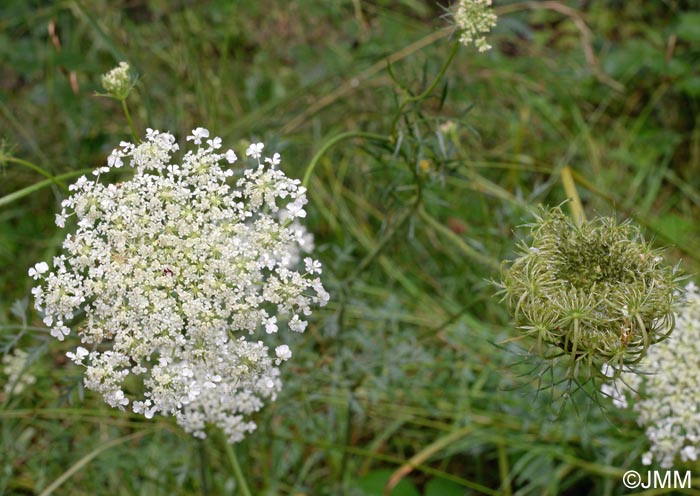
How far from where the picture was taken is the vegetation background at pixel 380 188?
337cm

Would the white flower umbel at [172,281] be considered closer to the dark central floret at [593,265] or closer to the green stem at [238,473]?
the dark central floret at [593,265]

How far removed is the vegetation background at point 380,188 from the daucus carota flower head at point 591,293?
1.90 ft

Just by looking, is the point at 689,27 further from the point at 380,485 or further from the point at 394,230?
the point at 380,485

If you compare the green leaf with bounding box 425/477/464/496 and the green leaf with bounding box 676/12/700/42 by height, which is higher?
the green leaf with bounding box 676/12/700/42

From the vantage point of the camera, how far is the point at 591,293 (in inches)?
81.7

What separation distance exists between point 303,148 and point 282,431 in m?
1.81

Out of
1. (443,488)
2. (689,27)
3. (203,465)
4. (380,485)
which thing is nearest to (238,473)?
(203,465)

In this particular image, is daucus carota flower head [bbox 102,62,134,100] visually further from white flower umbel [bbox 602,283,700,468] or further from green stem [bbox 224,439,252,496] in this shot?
white flower umbel [bbox 602,283,700,468]

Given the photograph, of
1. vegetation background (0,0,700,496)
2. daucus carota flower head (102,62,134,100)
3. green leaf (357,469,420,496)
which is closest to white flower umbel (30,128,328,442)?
daucus carota flower head (102,62,134,100)

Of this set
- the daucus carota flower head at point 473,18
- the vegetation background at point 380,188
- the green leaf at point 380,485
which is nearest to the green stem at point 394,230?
the vegetation background at point 380,188

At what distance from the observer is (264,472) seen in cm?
359

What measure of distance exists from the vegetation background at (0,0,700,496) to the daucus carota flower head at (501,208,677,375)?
0.58 meters

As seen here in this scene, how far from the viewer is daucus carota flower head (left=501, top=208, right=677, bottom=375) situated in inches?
81.0

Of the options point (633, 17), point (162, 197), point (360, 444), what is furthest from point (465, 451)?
point (633, 17)
